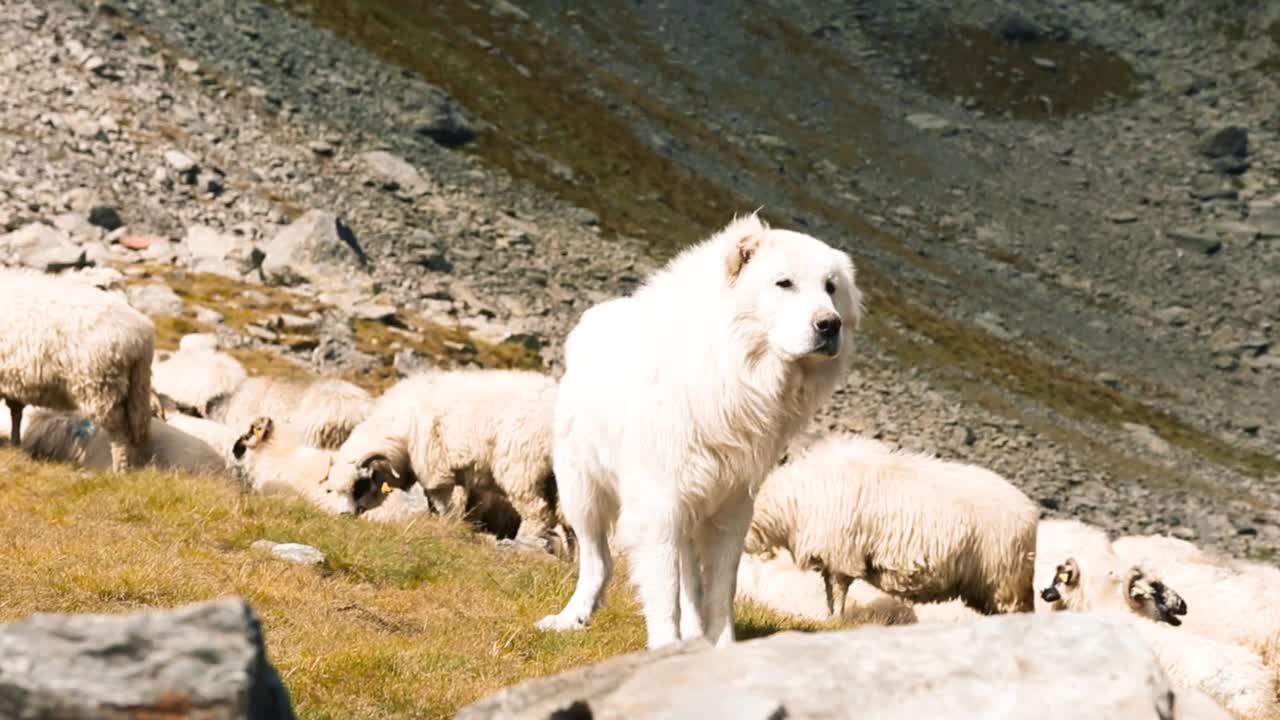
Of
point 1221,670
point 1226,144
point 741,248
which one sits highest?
point 1226,144

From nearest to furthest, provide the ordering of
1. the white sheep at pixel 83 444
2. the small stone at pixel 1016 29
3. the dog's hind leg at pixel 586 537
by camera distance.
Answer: the dog's hind leg at pixel 586 537, the white sheep at pixel 83 444, the small stone at pixel 1016 29

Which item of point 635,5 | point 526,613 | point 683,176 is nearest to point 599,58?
point 635,5

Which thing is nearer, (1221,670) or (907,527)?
(1221,670)

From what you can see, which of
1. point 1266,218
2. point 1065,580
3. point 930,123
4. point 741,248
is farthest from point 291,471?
point 930,123

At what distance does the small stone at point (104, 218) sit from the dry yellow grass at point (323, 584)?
897 inches

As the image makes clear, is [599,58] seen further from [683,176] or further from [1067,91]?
[1067,91]

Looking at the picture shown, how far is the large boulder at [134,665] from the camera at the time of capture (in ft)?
11.8

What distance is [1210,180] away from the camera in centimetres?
6088

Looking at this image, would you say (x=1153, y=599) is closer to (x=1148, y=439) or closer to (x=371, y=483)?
(x=371, y=483)

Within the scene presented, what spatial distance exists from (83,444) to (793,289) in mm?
10131

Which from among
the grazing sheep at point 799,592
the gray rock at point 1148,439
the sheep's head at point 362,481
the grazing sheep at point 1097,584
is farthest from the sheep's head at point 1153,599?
the gray rock at point 1148,439

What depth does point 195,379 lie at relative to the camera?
21188 millimetres

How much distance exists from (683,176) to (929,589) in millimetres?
41460

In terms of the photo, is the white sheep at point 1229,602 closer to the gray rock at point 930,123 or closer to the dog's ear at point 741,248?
the dog's ear at point 741,248
